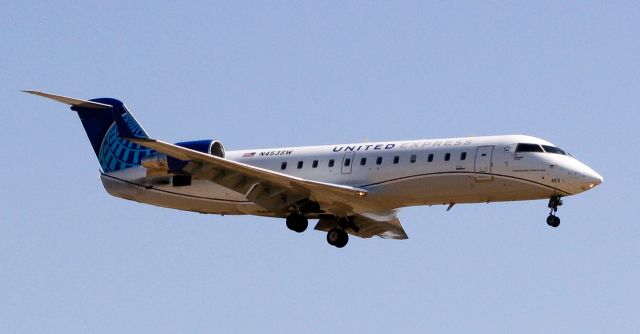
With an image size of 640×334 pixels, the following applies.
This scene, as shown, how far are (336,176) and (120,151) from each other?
24.1 feet

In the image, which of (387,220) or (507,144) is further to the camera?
(387,220)

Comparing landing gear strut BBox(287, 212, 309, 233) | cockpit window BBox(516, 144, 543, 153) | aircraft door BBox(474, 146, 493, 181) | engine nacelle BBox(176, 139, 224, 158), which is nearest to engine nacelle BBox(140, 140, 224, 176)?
engine nacelle BBox(176, 139, 224, 158)

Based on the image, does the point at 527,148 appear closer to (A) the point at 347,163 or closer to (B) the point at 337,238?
(A) the point at 347,163

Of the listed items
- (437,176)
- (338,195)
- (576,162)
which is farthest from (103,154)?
(576,162)

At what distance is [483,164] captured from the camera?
39125 millimetres

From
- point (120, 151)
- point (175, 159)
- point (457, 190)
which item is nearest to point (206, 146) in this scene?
point (175, 159)

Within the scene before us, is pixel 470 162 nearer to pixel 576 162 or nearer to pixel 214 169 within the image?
pixel 576 162

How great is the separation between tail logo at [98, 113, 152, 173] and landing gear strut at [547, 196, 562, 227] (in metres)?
12.1

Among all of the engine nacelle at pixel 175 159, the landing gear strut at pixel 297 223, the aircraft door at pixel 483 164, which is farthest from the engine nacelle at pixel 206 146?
the aircraft door at pixel 483 164

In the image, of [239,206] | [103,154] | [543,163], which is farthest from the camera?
[103,154]

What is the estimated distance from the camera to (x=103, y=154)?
45.2 m

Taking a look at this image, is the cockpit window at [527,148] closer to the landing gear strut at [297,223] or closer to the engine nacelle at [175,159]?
the landing gear strut at [297,223]

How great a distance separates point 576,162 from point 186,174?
1110 cm

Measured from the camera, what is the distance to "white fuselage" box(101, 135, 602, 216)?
38969mm
